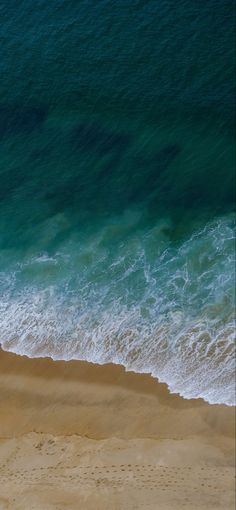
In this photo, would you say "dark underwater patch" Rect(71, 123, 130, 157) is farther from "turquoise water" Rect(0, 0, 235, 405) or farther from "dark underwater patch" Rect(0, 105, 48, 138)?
"dark underwater patch" Rect(0, 105, 48, 138)

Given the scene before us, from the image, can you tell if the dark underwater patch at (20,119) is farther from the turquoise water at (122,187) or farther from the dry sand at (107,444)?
the dry sand at (107,444)

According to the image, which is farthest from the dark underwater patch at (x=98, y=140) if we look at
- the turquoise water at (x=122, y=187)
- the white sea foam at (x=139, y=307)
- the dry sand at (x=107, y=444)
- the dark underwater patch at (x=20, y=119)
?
the dry sand at (x=107, y=444)

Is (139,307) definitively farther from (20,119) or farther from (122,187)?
(20,119)

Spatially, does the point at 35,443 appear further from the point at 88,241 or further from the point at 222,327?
the point at 88,241

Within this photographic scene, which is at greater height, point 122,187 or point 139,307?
point 122,187

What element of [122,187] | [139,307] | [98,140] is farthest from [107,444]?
[98,140]

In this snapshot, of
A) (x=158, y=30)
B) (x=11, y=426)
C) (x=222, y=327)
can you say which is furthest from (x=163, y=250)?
(x=158, y=30)
